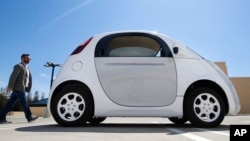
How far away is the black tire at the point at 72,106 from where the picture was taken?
5.16 meters

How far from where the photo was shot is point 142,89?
5207mm

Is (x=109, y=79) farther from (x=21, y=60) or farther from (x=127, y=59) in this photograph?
(x=21, y=60)

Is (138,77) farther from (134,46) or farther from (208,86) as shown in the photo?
(208,86)

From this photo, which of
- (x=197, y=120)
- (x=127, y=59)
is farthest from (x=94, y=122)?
(x=197, y=120)

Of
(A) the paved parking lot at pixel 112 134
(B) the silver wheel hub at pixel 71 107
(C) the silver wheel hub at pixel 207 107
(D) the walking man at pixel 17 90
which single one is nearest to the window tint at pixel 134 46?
(B) the silver wheel hub at pixel 71 107

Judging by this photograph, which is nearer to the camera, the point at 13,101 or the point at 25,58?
the point at 13,101

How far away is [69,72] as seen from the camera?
17.6 ft

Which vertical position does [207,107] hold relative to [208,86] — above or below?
below

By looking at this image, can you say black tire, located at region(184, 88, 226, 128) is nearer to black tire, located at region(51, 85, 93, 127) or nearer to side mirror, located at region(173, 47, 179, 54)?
side mirror, located at region(173, 47, 179, 54)

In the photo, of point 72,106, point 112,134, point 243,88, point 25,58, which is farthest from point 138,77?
point 243,88

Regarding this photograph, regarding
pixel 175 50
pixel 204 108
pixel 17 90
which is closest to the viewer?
pixel 204 108

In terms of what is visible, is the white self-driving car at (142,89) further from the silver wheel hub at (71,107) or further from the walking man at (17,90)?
the walking man at (17,90)

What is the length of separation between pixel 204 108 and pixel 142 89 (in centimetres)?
105

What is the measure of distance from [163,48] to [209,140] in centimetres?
237
